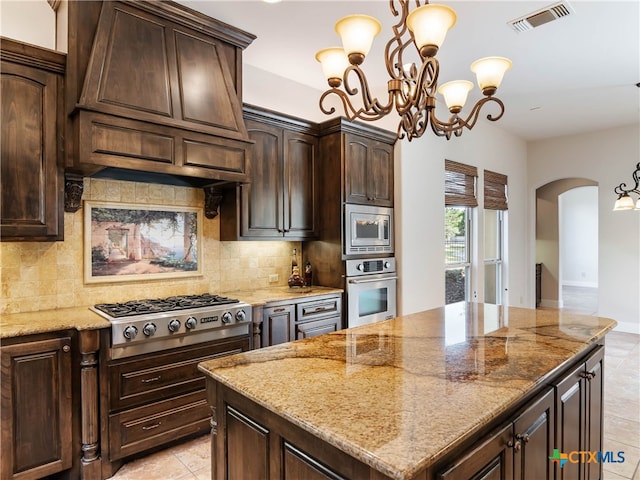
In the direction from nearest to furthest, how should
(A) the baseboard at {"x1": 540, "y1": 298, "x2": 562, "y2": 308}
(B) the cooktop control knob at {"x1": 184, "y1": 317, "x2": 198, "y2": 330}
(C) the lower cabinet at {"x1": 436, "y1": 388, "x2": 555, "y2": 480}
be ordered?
(C) the lower cabinet at {"x1": 436, "y1": 388, "x2": 555, "y2": 480} → (B) the cooktop control knob at {"x1": 184, "y1": 317, "x2": 198, "y2": 330} → (A) the baseboard at {"x1": 540, "y1": 298, "x2": 562, "y2": 308}

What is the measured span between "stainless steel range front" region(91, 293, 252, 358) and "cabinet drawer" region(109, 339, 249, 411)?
0.24ft

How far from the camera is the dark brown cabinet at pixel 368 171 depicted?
3789 mm

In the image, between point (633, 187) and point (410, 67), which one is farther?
point (633, 187)

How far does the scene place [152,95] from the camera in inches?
99.7

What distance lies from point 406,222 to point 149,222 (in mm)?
2616

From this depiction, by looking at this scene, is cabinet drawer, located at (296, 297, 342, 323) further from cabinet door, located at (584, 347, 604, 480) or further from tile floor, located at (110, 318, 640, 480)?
cabinet door, located at (584, 347, 604, 480)

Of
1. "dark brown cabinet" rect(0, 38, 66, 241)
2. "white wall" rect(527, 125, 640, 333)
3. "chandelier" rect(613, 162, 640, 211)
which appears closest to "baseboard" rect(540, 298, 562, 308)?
"white wall" rect(527, 125, 640, 333)

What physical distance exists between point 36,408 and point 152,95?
201cm

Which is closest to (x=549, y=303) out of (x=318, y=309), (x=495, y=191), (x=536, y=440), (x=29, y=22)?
(x=495, y=191)

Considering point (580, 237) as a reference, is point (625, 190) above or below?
above

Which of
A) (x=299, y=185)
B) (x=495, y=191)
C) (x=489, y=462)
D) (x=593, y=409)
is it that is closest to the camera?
(x=489, y=462)

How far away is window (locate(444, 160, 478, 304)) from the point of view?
16.7 feet

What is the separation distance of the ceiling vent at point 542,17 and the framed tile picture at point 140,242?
305 centimetres

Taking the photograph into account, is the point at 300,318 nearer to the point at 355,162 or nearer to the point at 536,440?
the point at 355,162
